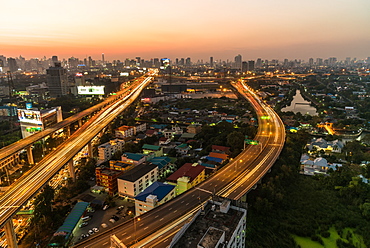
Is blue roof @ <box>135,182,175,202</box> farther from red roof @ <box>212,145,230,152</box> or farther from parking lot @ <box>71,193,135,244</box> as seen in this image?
red roof @ <box>212,145,230,152</box>

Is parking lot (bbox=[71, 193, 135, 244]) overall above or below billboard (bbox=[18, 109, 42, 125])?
below

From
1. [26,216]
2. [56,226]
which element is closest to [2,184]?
[26,216]

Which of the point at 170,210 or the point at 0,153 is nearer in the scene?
the point at 170,210

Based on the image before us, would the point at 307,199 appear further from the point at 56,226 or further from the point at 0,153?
the point at 0,153

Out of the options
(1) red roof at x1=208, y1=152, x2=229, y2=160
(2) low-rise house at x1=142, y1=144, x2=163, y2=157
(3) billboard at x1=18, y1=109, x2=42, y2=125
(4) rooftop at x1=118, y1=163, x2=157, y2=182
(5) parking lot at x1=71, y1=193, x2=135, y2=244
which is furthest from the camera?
A: (3) billboard at x1=18, y1=109, x2=42, y2=125

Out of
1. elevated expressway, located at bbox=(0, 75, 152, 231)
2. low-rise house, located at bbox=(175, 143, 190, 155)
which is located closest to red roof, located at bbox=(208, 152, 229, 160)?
low-rise house, located at bbox=(175, 143, 190, 155)

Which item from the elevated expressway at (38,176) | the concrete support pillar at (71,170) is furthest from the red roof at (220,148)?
the concrete support pillar at (71,170)

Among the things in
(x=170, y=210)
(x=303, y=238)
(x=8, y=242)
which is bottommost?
(x=303, y=238)
